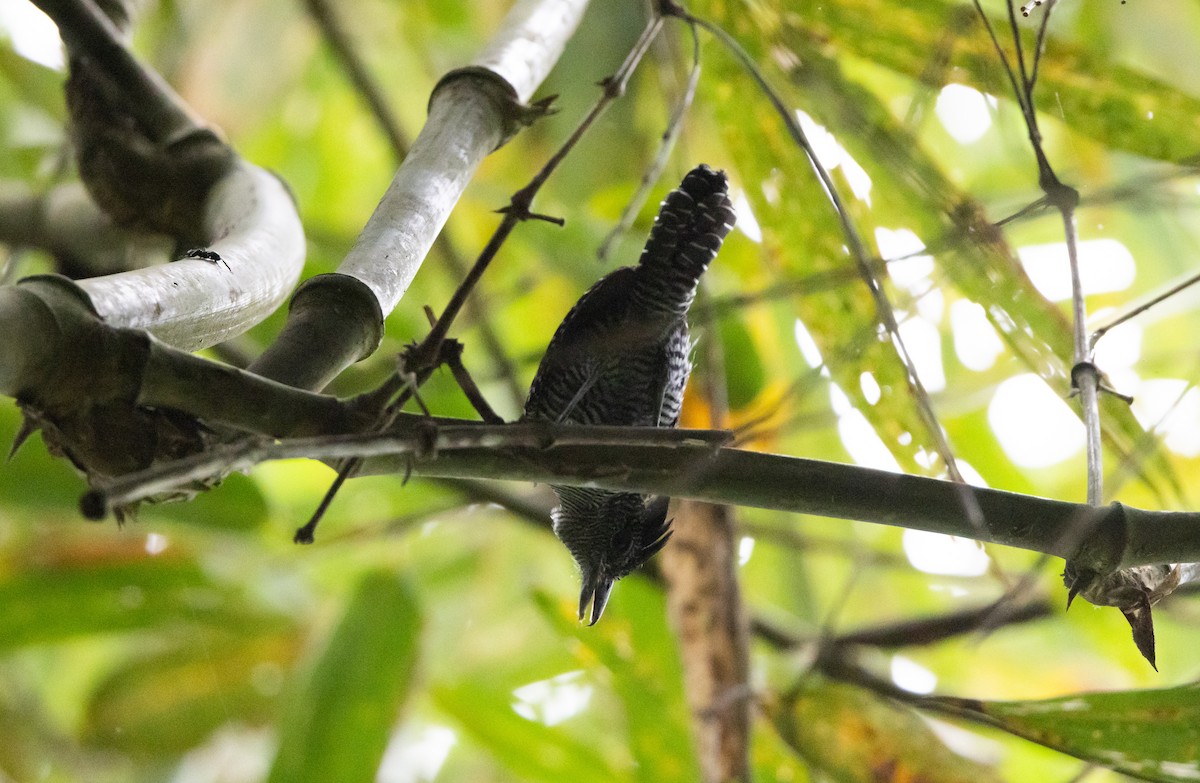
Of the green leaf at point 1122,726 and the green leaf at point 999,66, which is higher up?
the green leaf at point 999,66

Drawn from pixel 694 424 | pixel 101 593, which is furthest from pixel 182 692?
pixel 694 424

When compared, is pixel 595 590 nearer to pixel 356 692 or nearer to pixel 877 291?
pixel 877 291

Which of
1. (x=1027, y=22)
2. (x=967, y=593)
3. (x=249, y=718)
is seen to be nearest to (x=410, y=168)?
(x=1027, y=22)

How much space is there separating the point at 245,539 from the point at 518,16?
0.95 m

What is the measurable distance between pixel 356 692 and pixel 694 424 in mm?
581

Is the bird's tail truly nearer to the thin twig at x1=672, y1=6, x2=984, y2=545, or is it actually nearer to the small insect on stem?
the thin twig at x1=672, y1=6, x2=984, y2=545

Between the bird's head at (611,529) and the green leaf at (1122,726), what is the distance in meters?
0.26

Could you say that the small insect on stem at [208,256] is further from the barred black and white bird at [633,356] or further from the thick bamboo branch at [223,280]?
the barred black and white bird at [633,356]

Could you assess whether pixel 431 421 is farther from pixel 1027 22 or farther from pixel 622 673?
pixel 622 673

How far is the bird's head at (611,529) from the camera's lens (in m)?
0.85

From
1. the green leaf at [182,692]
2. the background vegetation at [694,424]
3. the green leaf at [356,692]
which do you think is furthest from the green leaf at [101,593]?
the green leaf at [356,692]

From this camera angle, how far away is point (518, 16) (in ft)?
2.83

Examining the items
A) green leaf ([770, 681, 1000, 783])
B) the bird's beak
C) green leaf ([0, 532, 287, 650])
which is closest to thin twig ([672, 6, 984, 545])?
the bird's beak

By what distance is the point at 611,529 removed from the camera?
872 mm
